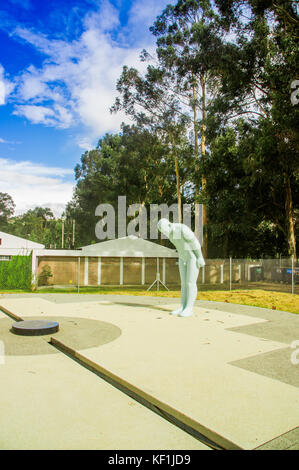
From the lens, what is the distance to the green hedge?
20312 millimetres

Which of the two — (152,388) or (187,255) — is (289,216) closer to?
(187,255)

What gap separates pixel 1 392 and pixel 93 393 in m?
1.11

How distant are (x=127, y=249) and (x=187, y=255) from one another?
604 inches

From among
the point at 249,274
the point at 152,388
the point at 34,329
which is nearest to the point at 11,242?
the point at 249,274

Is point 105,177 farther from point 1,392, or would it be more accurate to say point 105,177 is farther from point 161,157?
point 1,392

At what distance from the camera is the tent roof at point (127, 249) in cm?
2448

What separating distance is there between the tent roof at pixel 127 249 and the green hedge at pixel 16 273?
4841 millimetres

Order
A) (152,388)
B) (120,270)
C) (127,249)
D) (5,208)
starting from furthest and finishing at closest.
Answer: (5,208) < (120,270) < (127,249) < (152,388)

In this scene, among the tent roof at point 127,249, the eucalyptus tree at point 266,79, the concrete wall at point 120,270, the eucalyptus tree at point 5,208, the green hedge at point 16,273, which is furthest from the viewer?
the eucalyptus tree at point 5,208

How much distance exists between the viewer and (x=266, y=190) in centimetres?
2594

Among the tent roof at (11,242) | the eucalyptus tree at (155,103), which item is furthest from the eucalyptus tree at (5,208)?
the eucalyptus tree at (155,103)

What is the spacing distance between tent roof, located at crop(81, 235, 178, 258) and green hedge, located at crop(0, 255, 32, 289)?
15.9 feet

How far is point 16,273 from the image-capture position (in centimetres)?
2041

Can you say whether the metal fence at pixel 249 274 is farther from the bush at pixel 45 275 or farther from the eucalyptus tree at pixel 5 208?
the eucalyptus tree at pixel 5 208
